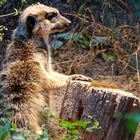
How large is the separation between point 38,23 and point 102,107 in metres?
1.35

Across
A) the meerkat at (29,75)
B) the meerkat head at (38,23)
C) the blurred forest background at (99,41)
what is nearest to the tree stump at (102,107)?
the meerkat at (29,75)

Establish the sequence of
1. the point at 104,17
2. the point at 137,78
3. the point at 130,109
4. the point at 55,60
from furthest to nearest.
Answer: the point at 104,17 < the point at 55,60 < the point at 137,78 < the point at 130,109

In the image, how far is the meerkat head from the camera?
514 centimetres

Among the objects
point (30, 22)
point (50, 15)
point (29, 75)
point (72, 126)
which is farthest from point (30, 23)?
point (72, 126)

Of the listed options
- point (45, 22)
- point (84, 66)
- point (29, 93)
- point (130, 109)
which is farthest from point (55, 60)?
point (130, 109)

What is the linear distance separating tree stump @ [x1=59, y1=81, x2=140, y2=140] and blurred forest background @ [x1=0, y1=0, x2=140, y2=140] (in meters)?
2.77

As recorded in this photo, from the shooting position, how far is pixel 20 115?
183 inches

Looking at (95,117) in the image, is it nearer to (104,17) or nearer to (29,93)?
(29,93)

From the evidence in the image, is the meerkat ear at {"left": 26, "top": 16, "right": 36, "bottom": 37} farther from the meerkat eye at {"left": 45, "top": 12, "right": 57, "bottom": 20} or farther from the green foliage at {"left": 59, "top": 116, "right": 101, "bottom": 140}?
the green foliage at {"left": 59, "top": 116, "right": 101, "bottom": 140}

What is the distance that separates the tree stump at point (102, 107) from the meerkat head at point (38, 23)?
2.93 feet

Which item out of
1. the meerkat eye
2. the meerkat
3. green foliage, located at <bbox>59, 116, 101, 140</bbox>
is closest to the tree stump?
the meerkat

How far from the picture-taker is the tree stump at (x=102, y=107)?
4.34 m

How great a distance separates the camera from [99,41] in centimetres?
816

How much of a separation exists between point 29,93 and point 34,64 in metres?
0.29
